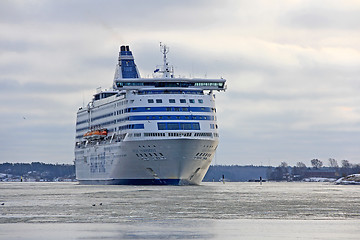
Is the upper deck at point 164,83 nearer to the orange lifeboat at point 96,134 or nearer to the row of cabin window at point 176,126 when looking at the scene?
the row of cabin window at point 176,126

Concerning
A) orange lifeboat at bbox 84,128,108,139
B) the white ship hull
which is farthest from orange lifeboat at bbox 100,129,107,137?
the white ship hull

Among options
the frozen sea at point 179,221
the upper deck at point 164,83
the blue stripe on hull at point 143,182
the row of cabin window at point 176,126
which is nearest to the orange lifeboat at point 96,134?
the blue stripe on hull at point 143,182

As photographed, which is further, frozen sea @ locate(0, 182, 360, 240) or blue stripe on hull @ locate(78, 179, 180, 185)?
blue stripe on hull @ locate(78, 179, 180, 185)

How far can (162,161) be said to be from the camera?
9906 cm

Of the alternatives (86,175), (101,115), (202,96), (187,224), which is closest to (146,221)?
(187,224)

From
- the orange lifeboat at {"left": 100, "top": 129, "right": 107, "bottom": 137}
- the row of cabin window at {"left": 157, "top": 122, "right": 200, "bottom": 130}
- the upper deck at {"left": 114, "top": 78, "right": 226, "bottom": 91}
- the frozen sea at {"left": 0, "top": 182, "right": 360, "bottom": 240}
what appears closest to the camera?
the frozen sea at {"left": 0, "top": 182, "right": 360, "bottom": 240}

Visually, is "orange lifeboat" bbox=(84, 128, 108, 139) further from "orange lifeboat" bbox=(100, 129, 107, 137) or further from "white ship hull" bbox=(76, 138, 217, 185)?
"white ship hull" bbox=(76, 138, 217, 185)

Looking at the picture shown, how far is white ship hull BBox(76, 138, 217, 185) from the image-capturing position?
98.0 meters

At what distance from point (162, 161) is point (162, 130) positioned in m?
3.94

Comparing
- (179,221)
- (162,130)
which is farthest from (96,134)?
(179,221)

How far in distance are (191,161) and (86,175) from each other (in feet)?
122

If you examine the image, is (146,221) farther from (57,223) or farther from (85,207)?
(85,207)

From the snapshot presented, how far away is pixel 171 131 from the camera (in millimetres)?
98562

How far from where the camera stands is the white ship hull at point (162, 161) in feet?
322
